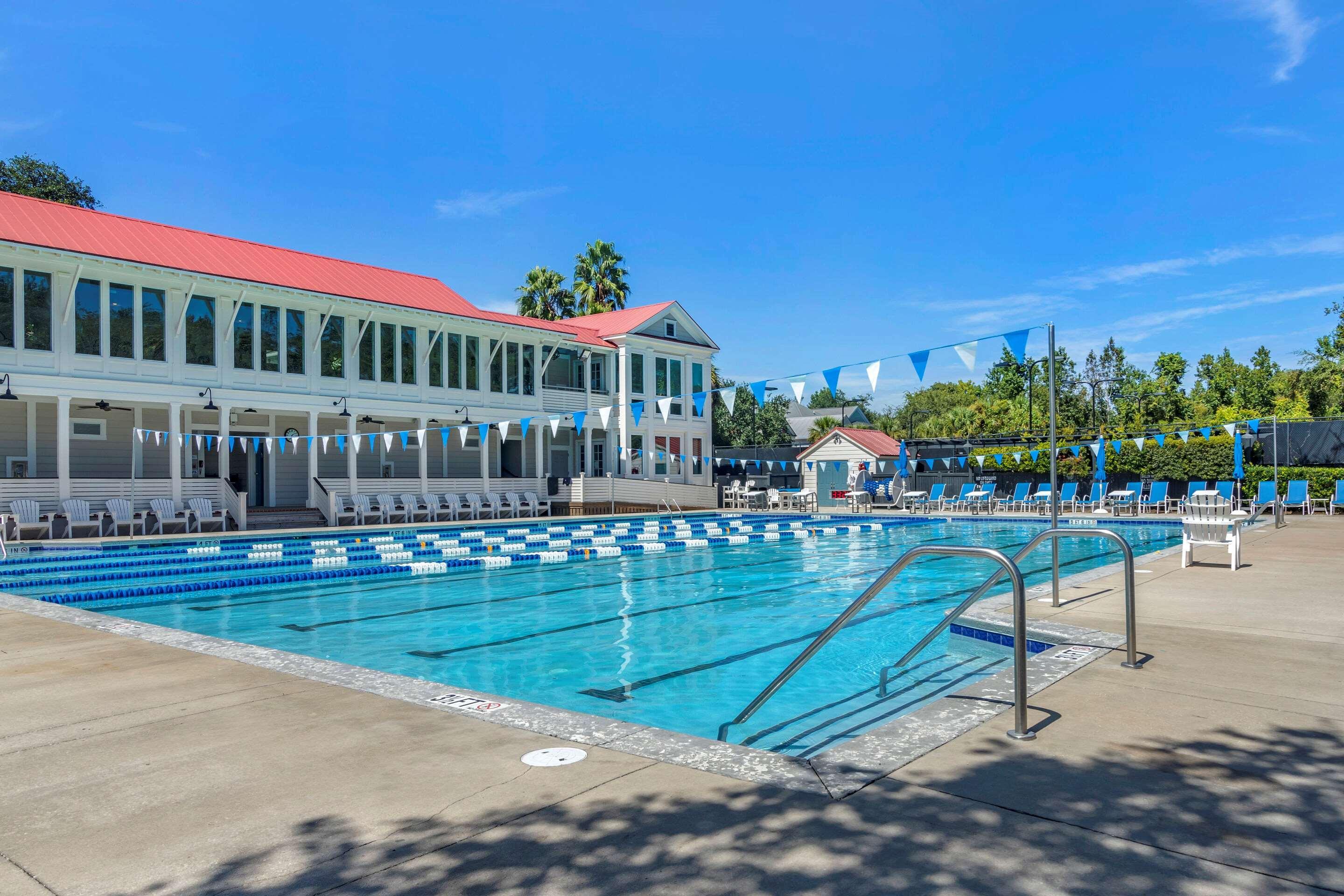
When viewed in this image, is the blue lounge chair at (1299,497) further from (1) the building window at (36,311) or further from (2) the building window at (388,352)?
(1) the building window at (36,311)

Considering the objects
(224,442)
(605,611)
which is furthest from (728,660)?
(224,442)

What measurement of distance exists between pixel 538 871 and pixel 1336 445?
3003 centimetres

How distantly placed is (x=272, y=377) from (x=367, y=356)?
3076 millimetres

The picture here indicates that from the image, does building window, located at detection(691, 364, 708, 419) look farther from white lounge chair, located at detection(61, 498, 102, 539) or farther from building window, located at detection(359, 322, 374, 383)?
white lounge chair, located at detection(61, 498, 102, 539)

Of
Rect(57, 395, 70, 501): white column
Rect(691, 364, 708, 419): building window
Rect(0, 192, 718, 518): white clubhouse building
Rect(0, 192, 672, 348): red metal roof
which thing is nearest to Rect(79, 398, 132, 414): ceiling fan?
Rect(0, 192, 718, 518): white clubhouse building

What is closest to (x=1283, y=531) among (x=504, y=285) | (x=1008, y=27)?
(x=1008, y=27)

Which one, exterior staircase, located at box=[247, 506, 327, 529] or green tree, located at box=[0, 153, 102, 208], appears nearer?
exterior staircase, located at box=[247, 506, 327, 529]

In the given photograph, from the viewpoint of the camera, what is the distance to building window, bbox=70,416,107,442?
65.7 feet

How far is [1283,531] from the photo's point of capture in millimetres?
16125

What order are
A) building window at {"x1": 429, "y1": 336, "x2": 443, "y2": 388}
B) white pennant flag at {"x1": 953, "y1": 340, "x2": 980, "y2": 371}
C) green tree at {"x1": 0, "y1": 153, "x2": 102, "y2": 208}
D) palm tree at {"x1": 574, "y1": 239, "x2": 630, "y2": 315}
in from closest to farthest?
1. white pennant flag at {"x1": 953, "y1": 340, "x2": 980, "y2": 371}
2. building window at {"x1": 429, "y1": 336, "x2": 443, "y2": 388}
3. green tree at {"x1": 0, "y1": 153, "x2": 102, "y2": 208}
4. palm tree at {"x1": 574, "y1": 239, "x2": 630, "y2": 315}

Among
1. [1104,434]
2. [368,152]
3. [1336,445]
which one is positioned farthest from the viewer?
[1104,434]

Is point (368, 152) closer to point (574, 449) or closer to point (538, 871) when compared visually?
point (574, 449)

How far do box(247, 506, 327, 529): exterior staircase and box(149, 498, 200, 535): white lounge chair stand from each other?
1.49m

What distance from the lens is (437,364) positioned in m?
26.2
